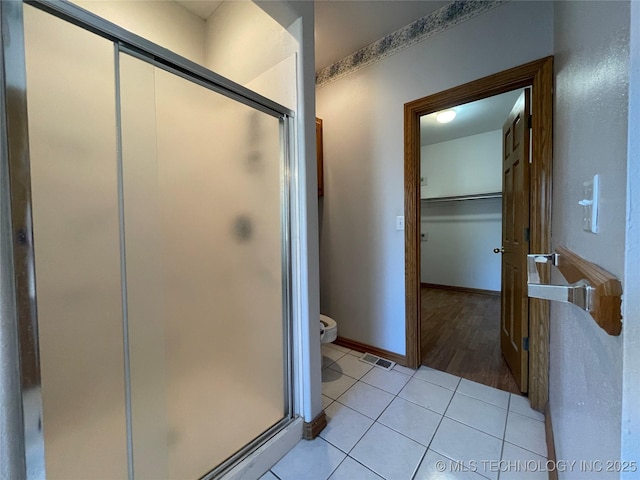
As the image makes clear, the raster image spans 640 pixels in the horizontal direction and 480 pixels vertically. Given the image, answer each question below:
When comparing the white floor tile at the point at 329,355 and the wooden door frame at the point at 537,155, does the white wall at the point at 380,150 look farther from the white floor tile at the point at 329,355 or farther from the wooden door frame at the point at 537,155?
the white floor tile at the point at 329,355

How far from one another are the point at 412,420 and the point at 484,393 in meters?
0.60

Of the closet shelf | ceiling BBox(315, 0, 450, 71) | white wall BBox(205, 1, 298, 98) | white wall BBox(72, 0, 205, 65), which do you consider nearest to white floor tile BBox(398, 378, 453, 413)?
white wall BBox(205, 1, 298, 98)

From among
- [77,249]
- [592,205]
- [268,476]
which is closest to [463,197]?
[592,205]

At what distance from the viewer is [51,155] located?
3.40 ft

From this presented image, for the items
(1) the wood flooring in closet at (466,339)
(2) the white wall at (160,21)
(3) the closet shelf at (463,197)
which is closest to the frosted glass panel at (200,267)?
(2) the white wall at (160,21)

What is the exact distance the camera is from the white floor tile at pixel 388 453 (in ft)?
3.63

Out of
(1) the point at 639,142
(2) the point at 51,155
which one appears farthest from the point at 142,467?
(1) the point at 639,142

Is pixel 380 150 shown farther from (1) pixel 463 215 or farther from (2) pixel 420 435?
(1) pixel 463 215

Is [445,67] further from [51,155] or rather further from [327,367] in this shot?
[327,367]

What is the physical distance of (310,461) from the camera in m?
1.17

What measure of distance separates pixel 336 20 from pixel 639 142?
2.04 metres

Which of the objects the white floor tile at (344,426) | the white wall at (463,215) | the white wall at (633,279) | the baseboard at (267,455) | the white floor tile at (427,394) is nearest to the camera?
the white wall at (633,279)

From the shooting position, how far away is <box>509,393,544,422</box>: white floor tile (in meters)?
1.42

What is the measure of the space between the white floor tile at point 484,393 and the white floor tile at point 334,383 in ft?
2.49
